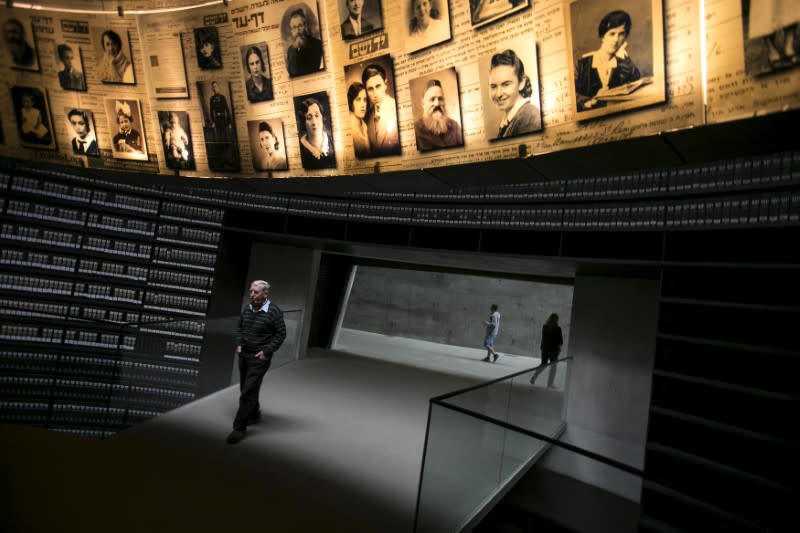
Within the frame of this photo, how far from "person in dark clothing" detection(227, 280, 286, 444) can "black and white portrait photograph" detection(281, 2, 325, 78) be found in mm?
1682

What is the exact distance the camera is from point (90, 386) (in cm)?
362

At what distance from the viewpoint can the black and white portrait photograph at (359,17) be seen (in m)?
2.04

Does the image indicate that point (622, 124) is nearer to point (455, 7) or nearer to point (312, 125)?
point (455, 7)

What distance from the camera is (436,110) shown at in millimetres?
2078

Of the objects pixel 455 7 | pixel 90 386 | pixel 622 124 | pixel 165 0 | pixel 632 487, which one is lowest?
pixel 90 386

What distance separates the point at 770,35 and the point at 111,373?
4.21m

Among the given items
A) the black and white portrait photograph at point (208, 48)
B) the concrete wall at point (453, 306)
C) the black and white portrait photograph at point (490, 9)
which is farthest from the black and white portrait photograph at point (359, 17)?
the concrete wall at point (453, 306)

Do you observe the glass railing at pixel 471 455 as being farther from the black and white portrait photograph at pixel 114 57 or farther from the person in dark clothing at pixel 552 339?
the black and white portrait photograph at pixel 114 57

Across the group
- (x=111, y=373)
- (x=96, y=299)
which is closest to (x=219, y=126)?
(x=111, y=373)

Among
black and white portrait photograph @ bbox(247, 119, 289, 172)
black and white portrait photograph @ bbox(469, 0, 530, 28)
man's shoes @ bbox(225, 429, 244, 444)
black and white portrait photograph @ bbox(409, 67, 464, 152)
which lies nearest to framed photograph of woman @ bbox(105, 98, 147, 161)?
black and white portrait photograph @ bbox(247, 119, 289, 172)

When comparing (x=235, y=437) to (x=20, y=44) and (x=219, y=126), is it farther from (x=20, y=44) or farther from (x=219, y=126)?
(x=20, y=44)

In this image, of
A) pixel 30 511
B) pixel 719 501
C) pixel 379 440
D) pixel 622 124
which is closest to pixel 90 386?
pixel 30 511

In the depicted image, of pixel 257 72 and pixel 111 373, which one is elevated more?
pixel 257 72

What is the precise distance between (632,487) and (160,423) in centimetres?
328
